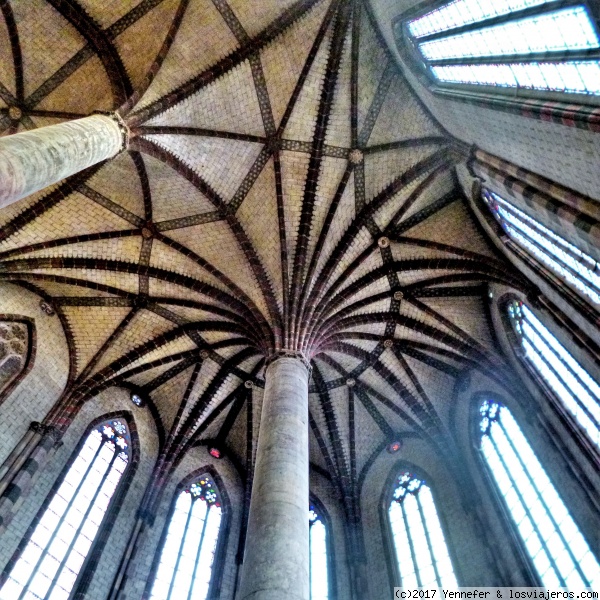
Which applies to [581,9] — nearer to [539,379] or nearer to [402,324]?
[539,379]

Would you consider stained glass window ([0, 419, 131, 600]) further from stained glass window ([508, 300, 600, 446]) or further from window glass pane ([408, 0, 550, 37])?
window glass pane ([408, 0, 550, 37])

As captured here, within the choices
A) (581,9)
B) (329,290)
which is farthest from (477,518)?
(581,9)

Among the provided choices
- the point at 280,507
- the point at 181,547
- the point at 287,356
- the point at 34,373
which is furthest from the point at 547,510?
the point at 34,373

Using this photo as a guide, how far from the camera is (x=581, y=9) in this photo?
292 inches

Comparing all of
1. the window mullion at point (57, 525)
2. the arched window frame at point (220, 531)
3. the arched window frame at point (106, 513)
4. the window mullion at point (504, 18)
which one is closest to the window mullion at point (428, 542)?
the arched window frame at point (220, 531)

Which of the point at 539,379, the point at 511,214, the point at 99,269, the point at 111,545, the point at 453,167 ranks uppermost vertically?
the point at 453,167

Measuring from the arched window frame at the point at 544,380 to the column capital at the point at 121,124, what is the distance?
32.8 ft

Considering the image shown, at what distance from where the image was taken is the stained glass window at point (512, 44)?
790 cm

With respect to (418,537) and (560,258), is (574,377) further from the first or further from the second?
(418,537)

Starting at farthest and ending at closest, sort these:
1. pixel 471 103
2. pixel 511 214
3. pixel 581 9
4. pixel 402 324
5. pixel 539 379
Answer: pixel 402 324
pixel 539 379
pixel 511 214
pixel 471 103
pixel 581 9

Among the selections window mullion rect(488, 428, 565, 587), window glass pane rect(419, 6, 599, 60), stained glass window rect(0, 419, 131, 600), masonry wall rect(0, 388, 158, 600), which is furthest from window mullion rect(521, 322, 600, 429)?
stained glass window rect(0, 419, 131, 600)

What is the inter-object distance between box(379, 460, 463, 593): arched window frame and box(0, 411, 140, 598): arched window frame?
23.9 feet

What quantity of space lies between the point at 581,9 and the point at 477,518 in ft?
39.0

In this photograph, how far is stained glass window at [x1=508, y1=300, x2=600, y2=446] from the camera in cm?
1178
